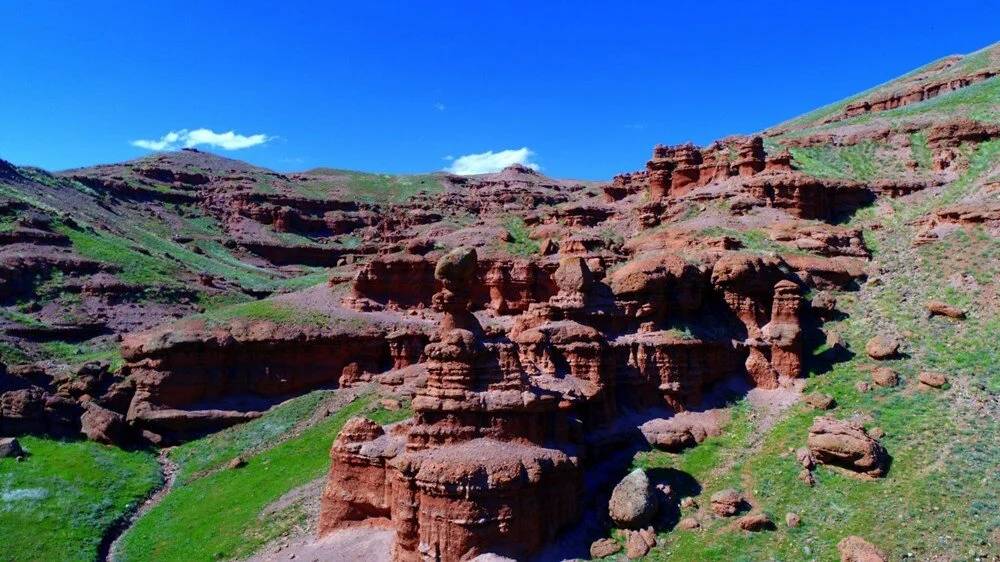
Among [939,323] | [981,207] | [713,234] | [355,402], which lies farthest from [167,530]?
[981,207]

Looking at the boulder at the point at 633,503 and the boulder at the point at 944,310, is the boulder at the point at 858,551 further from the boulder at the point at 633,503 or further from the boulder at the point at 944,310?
the boulder at the point at 944,310

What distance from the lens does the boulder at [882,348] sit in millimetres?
27422

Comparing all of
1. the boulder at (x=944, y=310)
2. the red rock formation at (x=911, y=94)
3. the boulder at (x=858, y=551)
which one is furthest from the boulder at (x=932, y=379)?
the red rock formation at (x=911, y=94)

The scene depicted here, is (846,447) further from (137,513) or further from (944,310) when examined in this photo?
(137,513)

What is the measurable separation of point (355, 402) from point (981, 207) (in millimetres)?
36299

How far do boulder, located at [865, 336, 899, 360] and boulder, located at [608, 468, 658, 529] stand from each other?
13.0 m

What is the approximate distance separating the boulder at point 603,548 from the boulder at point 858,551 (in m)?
6.42

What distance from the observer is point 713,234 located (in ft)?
128

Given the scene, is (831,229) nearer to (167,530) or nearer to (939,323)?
(939,323)

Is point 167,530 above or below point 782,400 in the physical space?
below

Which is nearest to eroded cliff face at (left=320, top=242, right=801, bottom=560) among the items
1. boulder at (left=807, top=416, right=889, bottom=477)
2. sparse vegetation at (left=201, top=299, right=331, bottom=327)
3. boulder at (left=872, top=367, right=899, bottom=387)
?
boulder at (left=872, top=367, right=899, bottom=387)

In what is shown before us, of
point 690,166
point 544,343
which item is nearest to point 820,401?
point 544,343

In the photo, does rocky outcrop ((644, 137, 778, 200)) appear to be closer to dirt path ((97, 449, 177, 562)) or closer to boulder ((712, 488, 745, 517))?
boulder ((712, 488, 745, 517))

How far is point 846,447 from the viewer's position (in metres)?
21.6
